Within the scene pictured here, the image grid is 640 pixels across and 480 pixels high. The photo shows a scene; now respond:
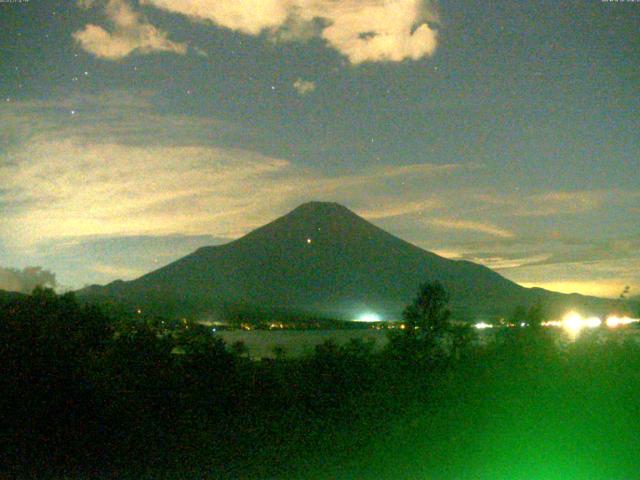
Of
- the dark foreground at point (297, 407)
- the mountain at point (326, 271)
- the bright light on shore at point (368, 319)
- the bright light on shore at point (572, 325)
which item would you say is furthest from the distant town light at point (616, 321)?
the mountain at point (326, 271)

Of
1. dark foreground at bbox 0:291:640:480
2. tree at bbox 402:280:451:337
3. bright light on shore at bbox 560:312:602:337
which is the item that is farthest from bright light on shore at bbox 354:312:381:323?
dark foreground at bbox 0:291:640:480

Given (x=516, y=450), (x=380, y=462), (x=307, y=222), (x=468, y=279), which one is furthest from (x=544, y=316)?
(x=307, y=222)

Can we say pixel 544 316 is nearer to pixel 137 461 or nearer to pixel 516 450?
pixel 516 450

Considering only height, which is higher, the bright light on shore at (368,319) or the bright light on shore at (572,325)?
the bright light on shore at (368,319)

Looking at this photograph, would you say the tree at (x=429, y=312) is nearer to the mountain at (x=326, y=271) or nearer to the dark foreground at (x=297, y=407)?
the dark foreground at (x=297, y=407)

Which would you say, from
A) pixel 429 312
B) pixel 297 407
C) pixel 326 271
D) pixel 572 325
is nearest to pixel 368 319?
pixel 429 312

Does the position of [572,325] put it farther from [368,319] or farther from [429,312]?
[368,319]
